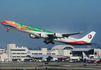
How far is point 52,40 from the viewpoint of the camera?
82000 mm

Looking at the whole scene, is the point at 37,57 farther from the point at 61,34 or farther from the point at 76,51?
the point at 61,34

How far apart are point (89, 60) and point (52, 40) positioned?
48581 mm

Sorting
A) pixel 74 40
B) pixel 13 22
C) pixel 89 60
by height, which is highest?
pixel 13 22

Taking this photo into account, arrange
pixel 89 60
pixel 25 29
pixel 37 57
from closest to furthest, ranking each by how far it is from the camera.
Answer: pixel 25 29 → pixel 89 60 → pixel 37 57

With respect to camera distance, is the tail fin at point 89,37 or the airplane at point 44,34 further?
the tail fin at point 89,37

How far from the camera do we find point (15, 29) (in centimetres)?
7481

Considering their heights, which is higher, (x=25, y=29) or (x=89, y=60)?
(x=25, y=29)

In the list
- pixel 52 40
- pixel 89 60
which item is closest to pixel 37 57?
pixel 89 60

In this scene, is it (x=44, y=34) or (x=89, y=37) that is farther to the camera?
(x=89, y=37)

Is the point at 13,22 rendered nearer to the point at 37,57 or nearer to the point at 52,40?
the point at 52,40

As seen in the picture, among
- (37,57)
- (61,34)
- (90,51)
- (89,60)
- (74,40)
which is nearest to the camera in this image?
(61,34)

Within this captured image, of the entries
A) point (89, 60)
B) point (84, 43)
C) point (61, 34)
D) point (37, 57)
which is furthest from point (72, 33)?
point (37, 57)

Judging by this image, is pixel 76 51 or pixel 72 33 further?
pixel 76 51

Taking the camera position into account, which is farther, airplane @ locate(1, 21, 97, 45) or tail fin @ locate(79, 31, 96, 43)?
→ tail fin @ locate(79, 31, 96, 43)
